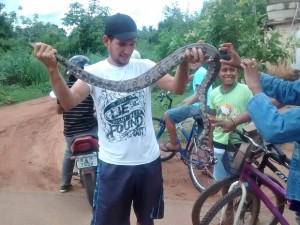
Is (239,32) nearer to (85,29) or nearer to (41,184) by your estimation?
(41,184)

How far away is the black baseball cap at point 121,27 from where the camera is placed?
2664 mm

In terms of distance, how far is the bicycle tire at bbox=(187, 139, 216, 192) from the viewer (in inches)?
209

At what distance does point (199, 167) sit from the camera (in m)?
5.41

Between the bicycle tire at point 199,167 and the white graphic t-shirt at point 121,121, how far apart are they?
2.54m

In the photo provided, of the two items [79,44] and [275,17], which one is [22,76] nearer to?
[79,44]

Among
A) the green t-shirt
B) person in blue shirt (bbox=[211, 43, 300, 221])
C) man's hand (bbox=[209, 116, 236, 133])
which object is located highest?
person in blue shirt (bbox=[211, 43, 300, 221])

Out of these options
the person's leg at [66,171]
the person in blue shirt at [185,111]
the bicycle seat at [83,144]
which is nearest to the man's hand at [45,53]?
the bicycle seat at [83,144]

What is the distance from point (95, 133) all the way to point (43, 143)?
3519 millimetres

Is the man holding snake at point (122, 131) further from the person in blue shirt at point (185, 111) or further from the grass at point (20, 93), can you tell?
the grass at point (20, 93)

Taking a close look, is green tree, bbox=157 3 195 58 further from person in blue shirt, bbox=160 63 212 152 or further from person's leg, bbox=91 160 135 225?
person's leg, bbox=91 160 135 225

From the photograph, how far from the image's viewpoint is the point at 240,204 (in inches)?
129

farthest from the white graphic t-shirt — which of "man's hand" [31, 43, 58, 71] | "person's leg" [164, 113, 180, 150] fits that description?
"person's leg" [164, 113, 180, 150]

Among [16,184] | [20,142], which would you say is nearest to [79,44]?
[20,142]

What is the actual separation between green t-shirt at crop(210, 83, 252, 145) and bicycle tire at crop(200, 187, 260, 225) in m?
0.77
